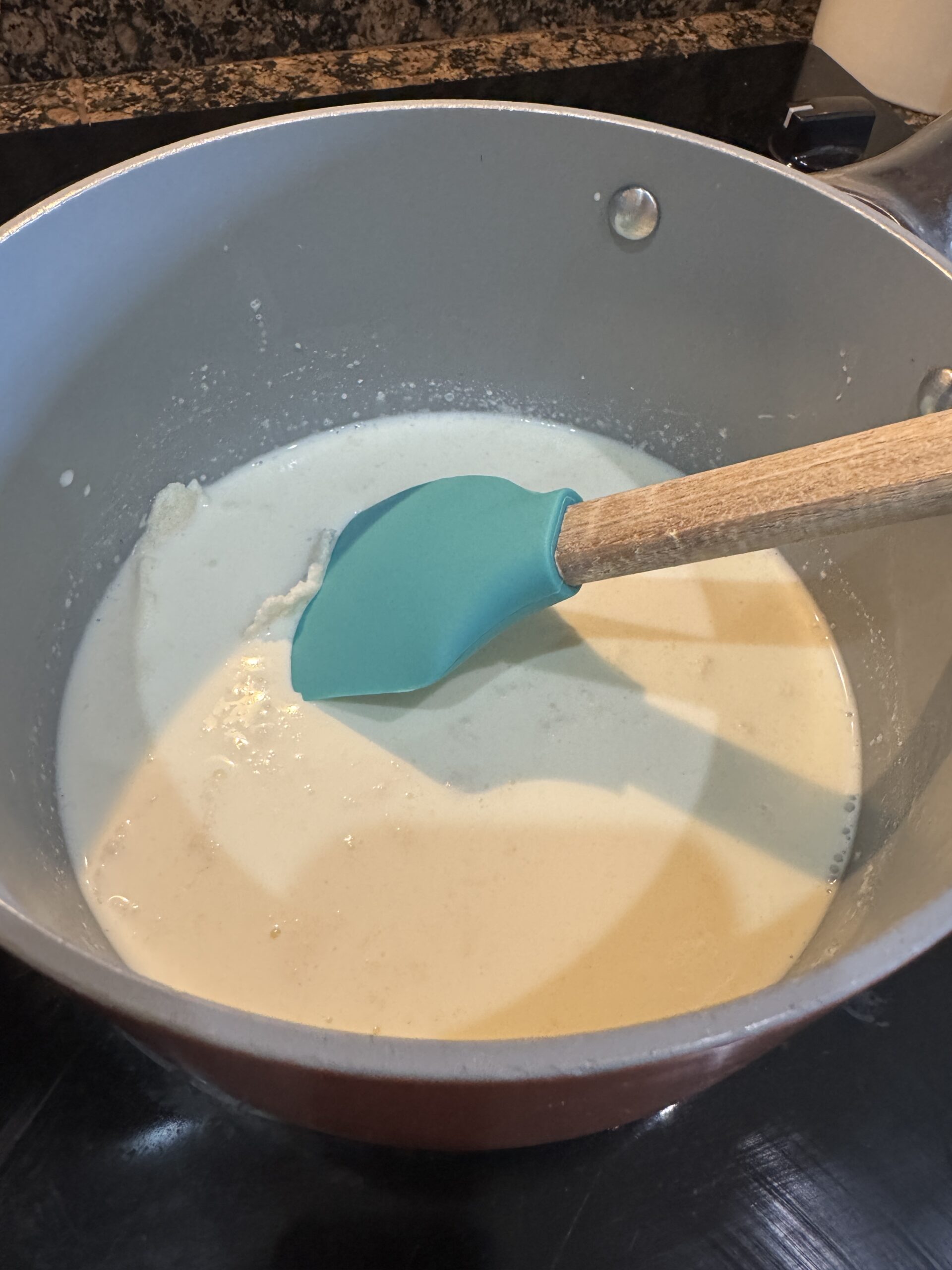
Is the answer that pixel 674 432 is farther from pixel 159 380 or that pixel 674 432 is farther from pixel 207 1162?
pixel 207 1162

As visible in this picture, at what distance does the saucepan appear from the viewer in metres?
0.88

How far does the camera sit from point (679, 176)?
38.9 inches

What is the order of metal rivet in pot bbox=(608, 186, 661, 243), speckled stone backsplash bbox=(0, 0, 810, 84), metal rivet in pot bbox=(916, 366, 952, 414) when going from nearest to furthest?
metal rivet in pot bbox=(916, 366, 952, 414)
metal rivet in pot bbox=(608, 186, 661, 243)
speckled stone backsplash bbox=(0, 0, 810, 84)

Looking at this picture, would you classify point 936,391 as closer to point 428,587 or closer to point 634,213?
point 634,213

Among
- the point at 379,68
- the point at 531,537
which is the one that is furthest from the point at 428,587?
the point at 379,68

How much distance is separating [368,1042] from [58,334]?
759 millimetres

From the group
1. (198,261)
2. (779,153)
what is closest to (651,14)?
(779,153)

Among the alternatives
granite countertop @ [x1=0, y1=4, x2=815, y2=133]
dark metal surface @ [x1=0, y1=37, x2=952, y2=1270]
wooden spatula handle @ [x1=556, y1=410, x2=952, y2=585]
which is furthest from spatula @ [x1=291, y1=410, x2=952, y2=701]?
granite countertop @ [x1=0, y1=4, x2=815, y2=133]

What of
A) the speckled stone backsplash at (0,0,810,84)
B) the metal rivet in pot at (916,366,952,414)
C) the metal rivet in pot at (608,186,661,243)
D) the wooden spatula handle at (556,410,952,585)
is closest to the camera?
the wooden spatula handle at (556,410,952,585)

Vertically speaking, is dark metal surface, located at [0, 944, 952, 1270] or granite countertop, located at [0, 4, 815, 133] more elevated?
granite countertop, located at [0, 4, 815, 133]

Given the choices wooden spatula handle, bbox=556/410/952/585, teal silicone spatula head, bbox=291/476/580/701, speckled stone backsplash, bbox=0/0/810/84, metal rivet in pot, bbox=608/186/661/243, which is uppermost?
speckled stone backsplash, bbox=0/0/810/84

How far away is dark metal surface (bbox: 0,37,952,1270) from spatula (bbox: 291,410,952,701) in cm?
42

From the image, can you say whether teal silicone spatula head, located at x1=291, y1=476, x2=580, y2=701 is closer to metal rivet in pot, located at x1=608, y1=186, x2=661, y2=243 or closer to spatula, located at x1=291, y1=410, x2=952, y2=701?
spatula, located at x1=291, y1=410, x2=952, y2=701

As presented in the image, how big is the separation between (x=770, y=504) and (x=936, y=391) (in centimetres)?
30
